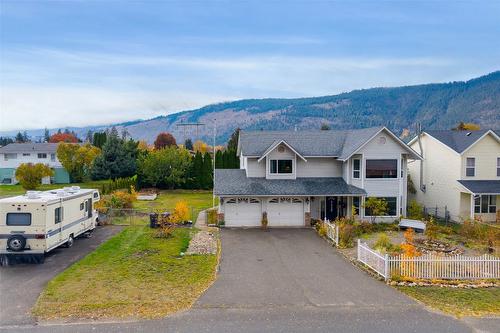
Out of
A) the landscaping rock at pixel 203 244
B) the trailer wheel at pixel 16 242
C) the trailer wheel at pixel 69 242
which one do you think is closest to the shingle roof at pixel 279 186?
the landscaping rock at pixel 203 244

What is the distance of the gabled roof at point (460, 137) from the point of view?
96.0 ft

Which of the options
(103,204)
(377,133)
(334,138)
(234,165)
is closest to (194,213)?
(103,204)

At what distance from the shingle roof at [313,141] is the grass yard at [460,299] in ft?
46.8

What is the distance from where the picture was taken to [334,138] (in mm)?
31547

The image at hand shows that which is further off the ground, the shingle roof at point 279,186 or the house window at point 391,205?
the shingle roof at point 279,186

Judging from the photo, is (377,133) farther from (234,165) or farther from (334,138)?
(234,165)

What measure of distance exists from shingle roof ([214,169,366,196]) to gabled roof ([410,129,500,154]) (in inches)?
360

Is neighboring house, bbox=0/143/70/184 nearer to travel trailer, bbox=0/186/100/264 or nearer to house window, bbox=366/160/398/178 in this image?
travel trailer, bbox=0/186/100/264

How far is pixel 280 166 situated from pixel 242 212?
15.1 feet

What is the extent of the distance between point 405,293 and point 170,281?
8759 mm

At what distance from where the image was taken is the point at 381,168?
2808cm

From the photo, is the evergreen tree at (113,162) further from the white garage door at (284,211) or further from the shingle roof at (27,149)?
the white garage door at (284,211)

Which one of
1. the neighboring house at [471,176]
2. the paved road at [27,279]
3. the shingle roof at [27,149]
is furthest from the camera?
the shingle roof at [27,149]

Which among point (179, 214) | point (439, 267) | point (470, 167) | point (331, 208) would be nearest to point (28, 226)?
point (179, 214)
